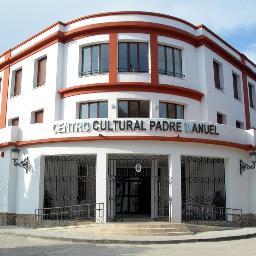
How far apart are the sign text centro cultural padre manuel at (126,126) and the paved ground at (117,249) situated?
509cm

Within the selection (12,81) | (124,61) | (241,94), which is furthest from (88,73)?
(241,94)

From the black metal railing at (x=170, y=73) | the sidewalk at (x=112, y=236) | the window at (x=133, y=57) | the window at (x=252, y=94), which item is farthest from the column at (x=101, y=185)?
the window at (x=252, y=94)

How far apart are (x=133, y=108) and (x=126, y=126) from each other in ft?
10.4

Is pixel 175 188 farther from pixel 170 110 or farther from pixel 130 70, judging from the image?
pixel 130 70

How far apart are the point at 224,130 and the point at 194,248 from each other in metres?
7.59

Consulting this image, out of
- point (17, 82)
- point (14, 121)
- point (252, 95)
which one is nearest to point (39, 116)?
point (14, 121)

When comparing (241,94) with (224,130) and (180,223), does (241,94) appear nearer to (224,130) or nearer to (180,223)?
(224,130)

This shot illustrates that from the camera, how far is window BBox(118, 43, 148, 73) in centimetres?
2155

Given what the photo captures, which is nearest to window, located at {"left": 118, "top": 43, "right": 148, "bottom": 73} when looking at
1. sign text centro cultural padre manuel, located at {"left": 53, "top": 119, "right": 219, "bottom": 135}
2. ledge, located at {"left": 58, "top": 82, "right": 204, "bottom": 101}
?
ledge, located at {"left": 58, "top": 82, "right": 204, "bottom": 101}

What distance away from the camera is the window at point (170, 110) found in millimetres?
21484

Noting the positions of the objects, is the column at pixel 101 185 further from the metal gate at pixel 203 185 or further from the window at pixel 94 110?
the metal gate at pixel 203 185

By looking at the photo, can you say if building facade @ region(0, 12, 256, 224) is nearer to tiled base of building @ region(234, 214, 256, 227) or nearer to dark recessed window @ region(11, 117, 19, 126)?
dark recessed window @ region(11, 117, 19, 126)

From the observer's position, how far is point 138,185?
23.2 metres

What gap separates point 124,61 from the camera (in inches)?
853
